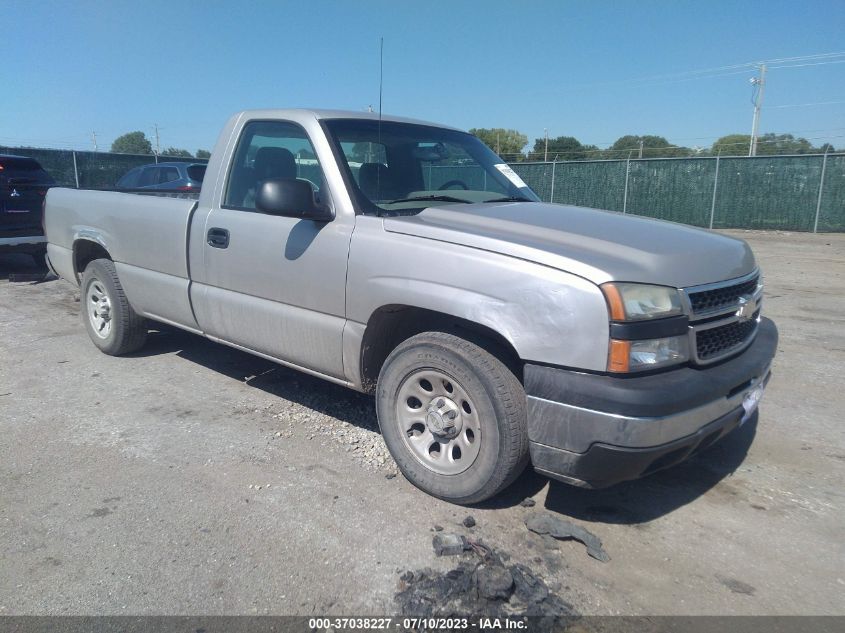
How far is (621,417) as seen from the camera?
8.25 feet

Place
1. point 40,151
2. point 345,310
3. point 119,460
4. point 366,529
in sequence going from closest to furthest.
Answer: point 366,529 < point 345,310 < point 119,460 < point 40,151

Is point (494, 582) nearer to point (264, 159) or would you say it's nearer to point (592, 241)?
point (592, 241)

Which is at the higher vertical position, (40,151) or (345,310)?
(40,151)

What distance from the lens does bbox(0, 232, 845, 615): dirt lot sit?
2.57 metres

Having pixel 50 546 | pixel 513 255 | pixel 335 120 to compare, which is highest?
pixel 335 120

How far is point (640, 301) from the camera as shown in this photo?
2594 mm

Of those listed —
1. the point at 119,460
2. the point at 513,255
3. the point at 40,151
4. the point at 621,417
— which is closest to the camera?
the point at 621,417

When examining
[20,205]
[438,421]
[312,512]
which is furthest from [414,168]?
[20,205]

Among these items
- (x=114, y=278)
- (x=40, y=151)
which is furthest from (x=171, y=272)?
(x=40, y=151)

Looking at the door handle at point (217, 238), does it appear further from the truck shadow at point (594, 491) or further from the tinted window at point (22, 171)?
the tinted window at point (22, 171)

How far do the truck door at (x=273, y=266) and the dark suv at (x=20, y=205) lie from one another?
664cm

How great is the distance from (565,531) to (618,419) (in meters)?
0.75

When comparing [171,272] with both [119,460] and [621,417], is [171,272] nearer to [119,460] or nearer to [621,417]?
[119,460]

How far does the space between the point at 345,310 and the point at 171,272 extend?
75.0 inches
